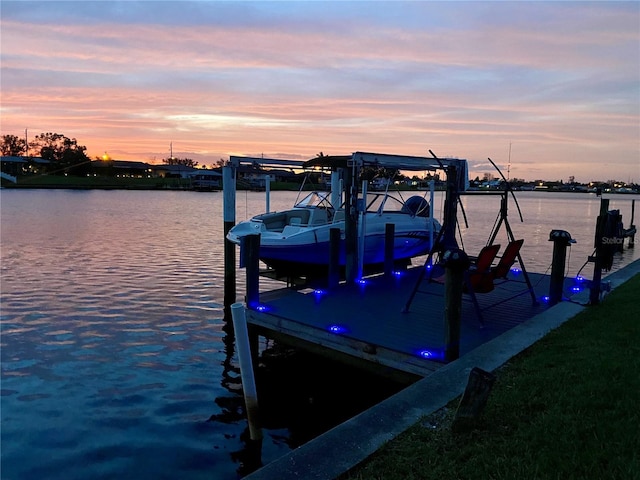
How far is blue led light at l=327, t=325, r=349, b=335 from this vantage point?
7539mm

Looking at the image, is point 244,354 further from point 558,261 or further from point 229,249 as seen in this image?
point 229,249

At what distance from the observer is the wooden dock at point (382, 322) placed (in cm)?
688

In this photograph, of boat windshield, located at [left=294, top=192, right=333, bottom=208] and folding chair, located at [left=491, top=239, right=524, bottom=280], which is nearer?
folding chair, located at [left=491, top=239, right=524, bottom=280]

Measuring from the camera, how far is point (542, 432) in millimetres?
3959

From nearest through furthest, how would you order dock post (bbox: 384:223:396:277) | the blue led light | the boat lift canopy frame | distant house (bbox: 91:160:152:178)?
the blue led light → the boat lift canopy frame → dock post (bbox: 384:223:396:277) → distant house (bbox: 91:160:152:178)

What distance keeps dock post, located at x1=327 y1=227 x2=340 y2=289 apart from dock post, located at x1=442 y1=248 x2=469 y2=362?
5006 mm

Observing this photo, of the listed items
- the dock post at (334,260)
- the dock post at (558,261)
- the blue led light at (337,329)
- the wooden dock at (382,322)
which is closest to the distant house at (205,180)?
the dock post at (334,260)

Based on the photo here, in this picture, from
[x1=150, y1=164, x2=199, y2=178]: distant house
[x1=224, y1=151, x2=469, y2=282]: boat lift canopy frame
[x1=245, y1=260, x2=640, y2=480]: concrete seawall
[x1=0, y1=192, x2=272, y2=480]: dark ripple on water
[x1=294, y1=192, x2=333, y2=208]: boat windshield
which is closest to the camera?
[x1=245, y1=260, x2=640, y2=480]: concrete seawall

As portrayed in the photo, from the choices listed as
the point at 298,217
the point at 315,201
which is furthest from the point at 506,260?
the point at 315,201

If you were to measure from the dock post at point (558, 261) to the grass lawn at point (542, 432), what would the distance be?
311cm

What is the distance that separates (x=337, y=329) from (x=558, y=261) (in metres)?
4.29

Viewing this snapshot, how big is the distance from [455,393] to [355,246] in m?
7.21

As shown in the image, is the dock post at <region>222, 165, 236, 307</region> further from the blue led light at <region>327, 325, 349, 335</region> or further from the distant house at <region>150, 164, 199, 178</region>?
the distant house at <region>150, 164, 199, 178</region>

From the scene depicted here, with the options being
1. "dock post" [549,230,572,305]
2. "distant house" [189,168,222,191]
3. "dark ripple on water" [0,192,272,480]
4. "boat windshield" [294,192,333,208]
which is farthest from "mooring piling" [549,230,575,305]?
"distant house" [189,168,222,191]
